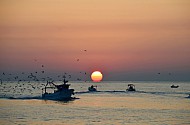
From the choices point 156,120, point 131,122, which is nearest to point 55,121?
point 131,122

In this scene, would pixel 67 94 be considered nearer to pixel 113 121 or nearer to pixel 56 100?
pixel 56 100

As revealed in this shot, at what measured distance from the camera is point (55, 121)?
6856 centimetres

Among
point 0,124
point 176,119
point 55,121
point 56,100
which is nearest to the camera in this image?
point 0,124

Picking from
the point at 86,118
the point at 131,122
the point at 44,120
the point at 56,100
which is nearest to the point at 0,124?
the point at 44,120

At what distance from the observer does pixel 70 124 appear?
65188mm

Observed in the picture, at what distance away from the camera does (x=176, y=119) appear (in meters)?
73.1

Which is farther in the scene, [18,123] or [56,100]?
[56,100]

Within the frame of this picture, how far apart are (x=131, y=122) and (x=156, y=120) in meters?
5.77

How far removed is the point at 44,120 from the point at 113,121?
38.0 ft

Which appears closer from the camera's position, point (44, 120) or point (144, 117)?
point (44, 120)

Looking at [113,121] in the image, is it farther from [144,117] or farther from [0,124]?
[0,124]

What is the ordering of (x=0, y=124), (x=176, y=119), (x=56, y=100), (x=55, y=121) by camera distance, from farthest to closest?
(x=56, y=100) → (x=176, y=119) → (x=55, y=121) → (x=0, y=124)

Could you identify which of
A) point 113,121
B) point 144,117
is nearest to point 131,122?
point 113,121

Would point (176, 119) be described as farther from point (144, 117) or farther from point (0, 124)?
point (0, 124)
